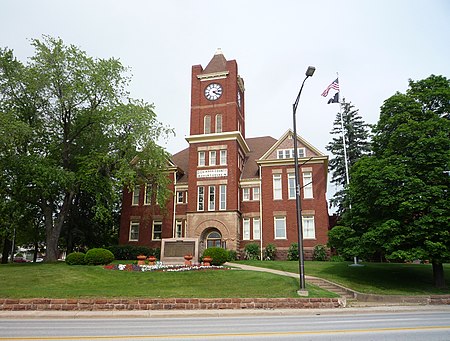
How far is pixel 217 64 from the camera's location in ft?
135

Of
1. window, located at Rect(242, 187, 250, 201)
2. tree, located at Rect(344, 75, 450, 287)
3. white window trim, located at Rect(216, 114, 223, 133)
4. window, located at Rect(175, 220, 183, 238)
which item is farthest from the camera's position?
window, located at Rect(175, 220, 183, 238)

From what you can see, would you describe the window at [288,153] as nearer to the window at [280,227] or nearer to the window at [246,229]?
the window at [280,227]

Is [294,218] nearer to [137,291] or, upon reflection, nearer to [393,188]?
[393,188]

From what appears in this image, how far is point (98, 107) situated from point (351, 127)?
2998 centimetres

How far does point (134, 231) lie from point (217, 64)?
21053 mm

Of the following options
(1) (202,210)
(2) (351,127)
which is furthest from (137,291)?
(2) (351,127)

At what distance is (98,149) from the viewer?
3422 centimetres

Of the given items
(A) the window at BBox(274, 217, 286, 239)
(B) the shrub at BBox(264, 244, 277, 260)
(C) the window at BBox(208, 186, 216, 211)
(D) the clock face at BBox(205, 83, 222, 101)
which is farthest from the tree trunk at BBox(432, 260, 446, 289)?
(D) the clock face at BBox(205, 83, 222, 101)

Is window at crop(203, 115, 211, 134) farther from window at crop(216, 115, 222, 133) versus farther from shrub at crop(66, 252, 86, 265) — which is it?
shrub at crop(66, 252, 86, 265)

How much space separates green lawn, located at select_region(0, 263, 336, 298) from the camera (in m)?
17.2

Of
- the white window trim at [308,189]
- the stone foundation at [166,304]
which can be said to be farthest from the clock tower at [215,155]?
the stone foundation at [166,304]

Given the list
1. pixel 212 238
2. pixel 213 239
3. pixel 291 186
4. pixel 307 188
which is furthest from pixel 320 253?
pixel 212 238

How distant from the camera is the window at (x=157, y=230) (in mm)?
39062

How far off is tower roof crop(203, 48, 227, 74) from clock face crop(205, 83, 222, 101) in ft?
5.76
